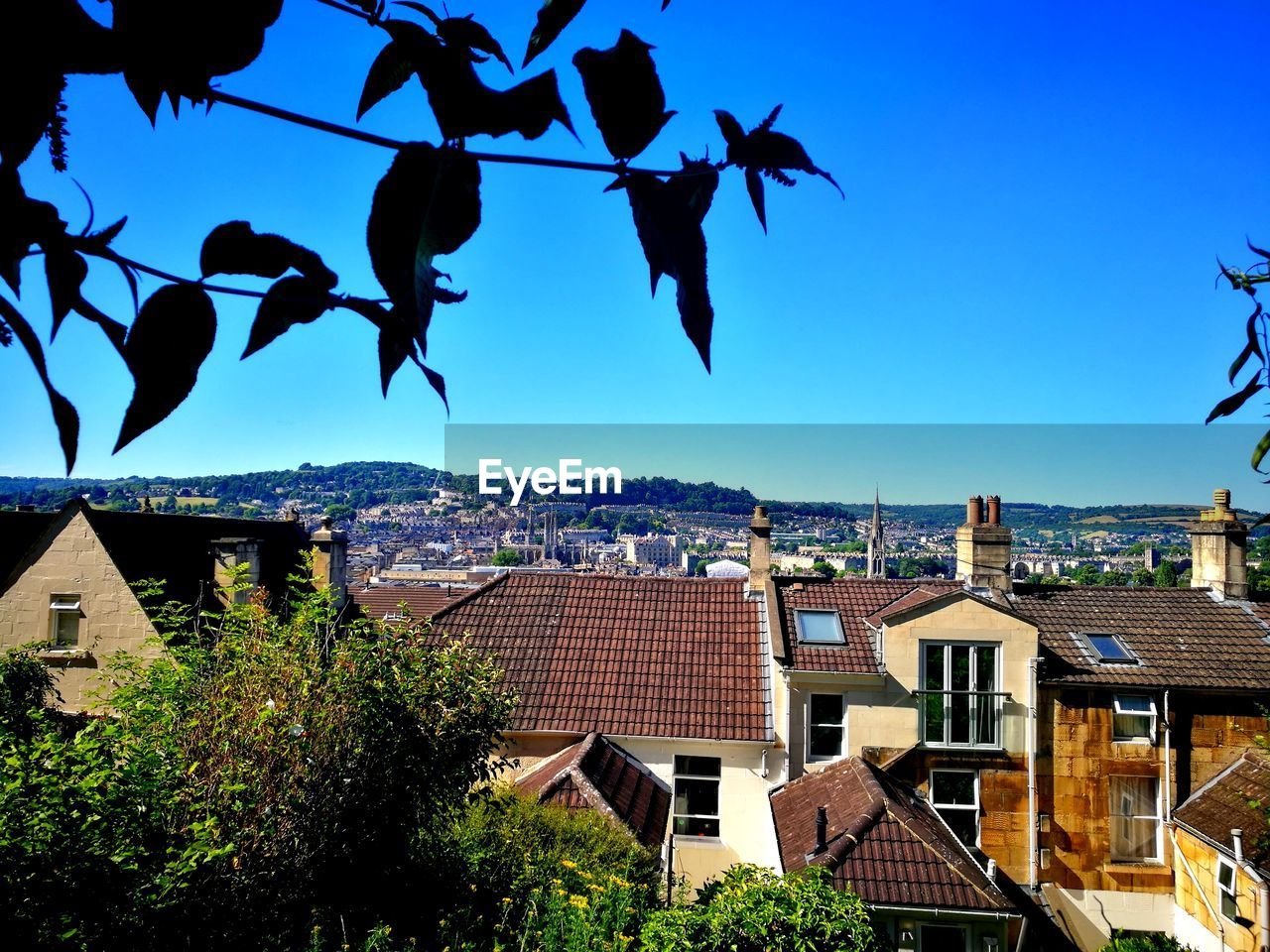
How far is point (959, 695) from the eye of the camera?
42.2 ft

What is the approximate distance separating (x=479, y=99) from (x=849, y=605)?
589 inches

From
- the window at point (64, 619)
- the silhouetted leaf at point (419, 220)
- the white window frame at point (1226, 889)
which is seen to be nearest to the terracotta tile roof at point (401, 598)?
the window at point (64, 619)

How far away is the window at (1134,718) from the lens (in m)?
12.8

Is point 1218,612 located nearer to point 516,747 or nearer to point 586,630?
point 586,630

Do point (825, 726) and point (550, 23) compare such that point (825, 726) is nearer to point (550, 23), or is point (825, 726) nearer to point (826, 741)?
point (826, 741)

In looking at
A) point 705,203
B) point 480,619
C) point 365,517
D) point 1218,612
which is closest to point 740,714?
point 480,619

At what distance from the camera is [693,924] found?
6.40 meters

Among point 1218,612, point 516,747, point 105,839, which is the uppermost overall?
point 1218,612

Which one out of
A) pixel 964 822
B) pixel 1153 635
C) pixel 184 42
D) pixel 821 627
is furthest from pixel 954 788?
pixel 184 42

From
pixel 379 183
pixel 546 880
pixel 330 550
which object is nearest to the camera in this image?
pixel 379 183

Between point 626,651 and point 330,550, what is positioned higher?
point 330,550

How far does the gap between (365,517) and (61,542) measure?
6463 inches

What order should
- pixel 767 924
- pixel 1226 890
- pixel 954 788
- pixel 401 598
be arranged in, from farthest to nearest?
pixel 401 598, pixel 954 788, pixel 1226 890, pixel 767 924

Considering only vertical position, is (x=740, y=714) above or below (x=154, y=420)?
below
